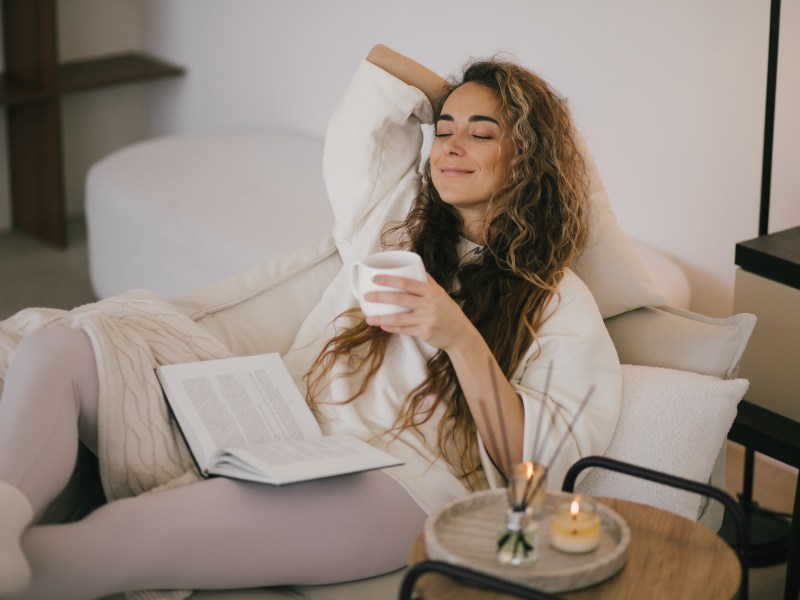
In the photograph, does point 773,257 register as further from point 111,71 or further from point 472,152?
point 111,71

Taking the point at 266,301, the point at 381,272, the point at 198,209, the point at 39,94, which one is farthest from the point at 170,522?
the point at 39,94

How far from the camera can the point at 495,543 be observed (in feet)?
3.97

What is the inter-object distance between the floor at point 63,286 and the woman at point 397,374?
1.00m

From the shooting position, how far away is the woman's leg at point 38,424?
4.28ft

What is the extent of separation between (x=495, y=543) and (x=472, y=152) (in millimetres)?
829

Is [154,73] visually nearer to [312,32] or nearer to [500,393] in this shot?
[312,32]

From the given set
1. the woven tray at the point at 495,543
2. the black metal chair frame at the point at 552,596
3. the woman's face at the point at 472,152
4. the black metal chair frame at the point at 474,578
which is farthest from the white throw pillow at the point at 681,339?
the black metal chair frame at the point at 474,578

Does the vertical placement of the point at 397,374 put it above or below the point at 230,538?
above

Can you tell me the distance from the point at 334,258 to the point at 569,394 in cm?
67

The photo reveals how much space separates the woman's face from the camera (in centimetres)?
183

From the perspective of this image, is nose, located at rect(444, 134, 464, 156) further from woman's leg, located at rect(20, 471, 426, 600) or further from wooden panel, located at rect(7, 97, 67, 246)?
wooden panel, located at rect(7, 97, 67, 246)

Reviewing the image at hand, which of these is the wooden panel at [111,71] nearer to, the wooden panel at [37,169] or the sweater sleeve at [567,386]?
the wooden panel at [37,169]

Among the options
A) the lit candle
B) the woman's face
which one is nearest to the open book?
the lit candle

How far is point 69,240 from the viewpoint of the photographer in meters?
3.87
